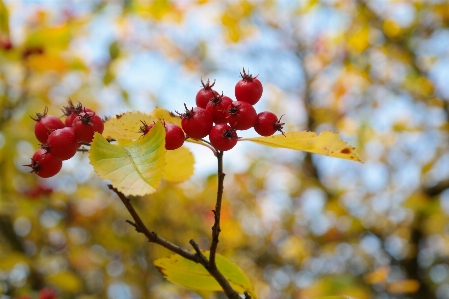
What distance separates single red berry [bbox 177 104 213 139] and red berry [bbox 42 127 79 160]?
28 cm

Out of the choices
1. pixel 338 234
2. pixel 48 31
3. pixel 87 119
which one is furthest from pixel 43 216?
pixel 87 119

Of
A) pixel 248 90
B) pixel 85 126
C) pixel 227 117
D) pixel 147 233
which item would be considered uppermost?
pixel 248 90

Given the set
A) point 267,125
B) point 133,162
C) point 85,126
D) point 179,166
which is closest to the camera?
point 133,162

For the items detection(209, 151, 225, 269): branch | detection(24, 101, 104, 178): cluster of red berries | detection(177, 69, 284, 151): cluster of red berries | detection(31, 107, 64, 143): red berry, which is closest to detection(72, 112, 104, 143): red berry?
detection(24, 101, 104, 178): cluster of red berries

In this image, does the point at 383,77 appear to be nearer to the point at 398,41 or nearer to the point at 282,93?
the point at 398,41

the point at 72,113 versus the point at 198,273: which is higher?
the point at 72,113

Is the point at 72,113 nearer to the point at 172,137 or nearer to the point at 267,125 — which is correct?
the point at 172,137

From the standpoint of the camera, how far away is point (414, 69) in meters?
4.16

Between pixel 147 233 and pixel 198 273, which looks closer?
pixel 147 233

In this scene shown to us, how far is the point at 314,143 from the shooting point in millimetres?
1134

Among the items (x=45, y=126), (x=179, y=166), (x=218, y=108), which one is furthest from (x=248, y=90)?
(x=45, y=126)

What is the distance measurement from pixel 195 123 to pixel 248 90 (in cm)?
21

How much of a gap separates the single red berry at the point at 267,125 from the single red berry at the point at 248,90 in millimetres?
62

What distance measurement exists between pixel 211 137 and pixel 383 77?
4.25 metres
